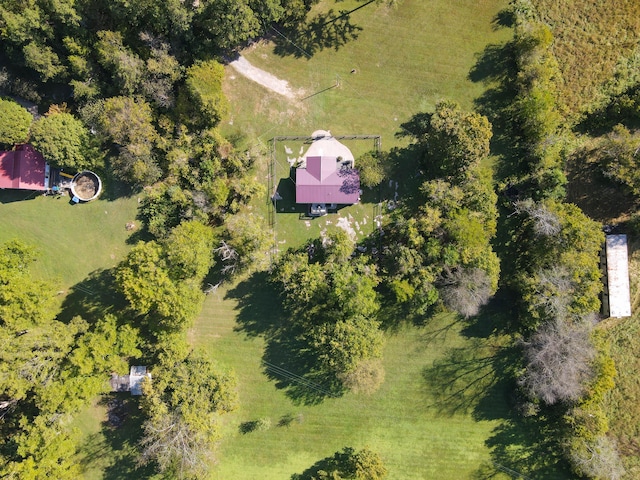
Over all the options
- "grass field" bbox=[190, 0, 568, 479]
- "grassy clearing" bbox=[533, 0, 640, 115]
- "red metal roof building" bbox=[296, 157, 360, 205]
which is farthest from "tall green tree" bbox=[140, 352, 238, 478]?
"grassy clearing" bbox=[533, 0, 640, 115]

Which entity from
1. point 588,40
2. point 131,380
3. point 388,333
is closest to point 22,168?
point 131,380

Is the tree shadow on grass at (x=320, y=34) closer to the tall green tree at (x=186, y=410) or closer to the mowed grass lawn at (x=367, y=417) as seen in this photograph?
the mowed grass lawn at (x=367, y=417)

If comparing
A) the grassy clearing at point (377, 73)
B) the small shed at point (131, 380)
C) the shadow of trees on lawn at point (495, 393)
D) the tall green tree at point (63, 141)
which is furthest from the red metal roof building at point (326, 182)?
the small shed at point (131, 380)

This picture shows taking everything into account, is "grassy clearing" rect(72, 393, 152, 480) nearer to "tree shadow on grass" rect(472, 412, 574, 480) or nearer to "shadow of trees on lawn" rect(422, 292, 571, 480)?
"shadow of trees on lawn" rect(422, 292, 571, 480)

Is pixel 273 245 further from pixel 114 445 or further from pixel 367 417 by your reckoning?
pixel 114 445

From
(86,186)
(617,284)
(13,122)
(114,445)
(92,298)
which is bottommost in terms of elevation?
(114,445)

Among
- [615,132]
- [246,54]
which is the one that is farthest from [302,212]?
[615,132]

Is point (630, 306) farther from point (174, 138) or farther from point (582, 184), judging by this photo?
point (174, 138)
